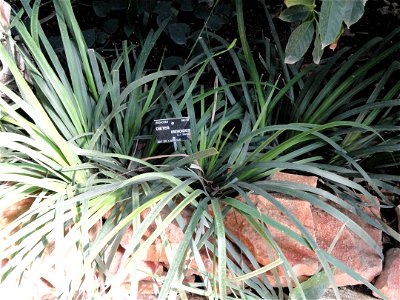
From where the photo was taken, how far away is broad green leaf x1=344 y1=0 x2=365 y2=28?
2.01 feet

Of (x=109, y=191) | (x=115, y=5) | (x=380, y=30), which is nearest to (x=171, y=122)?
(x=109, y=191)

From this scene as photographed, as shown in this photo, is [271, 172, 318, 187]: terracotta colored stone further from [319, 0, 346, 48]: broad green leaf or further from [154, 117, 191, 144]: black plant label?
[319, 0, 346, 48]: broad green leaf

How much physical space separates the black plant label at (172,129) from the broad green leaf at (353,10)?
0.58 meters

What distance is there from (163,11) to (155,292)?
92 cm

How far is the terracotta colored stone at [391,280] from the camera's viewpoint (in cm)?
110

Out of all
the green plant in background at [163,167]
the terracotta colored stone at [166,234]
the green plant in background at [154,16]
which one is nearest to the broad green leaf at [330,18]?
the green plant in background at [163,167]

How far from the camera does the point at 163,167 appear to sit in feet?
3.73

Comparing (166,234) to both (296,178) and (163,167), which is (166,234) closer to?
(163,167)

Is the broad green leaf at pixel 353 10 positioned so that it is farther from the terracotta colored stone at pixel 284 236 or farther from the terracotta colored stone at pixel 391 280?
the terracotta colored stone at pixel 391 280

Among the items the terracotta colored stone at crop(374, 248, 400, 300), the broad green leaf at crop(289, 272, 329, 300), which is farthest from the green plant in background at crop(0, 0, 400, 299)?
the terracotta colored stone at crop(374, 248, 400, 300)

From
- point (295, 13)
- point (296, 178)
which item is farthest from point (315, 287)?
point (295, 13)

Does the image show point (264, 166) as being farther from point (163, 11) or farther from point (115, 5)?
point (115, 5)

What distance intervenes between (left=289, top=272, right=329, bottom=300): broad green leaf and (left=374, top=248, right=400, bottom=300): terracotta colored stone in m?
0.18

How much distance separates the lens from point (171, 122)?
113 centimetres
